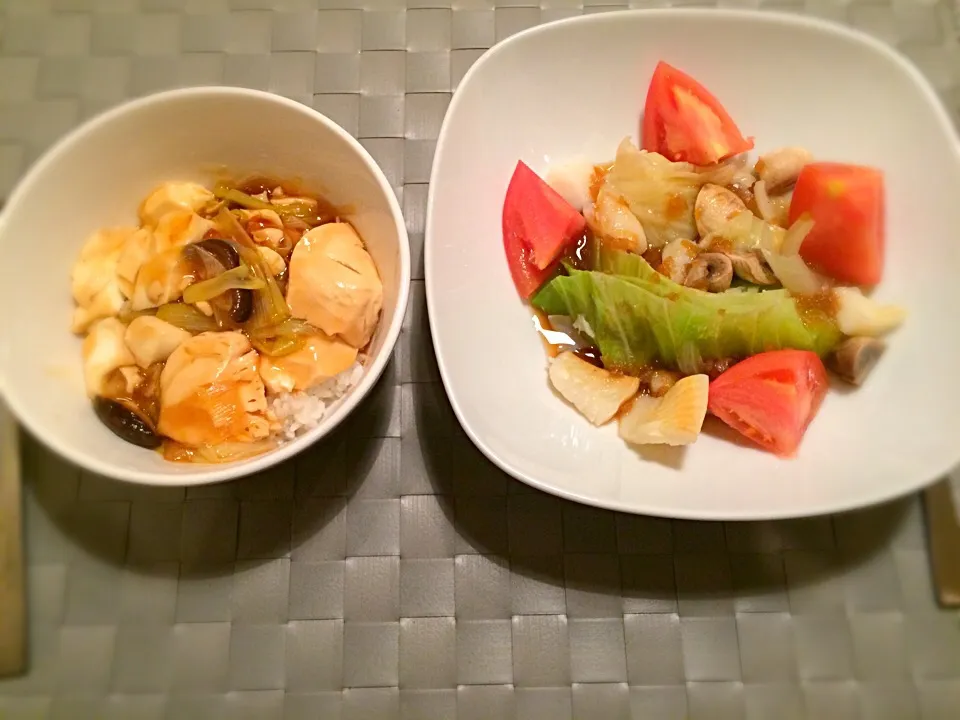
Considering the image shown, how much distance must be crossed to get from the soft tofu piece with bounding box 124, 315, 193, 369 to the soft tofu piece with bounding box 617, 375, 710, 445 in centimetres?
59

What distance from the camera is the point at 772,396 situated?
3.00ft

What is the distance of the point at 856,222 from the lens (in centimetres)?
100

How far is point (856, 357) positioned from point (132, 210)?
0.99 metres

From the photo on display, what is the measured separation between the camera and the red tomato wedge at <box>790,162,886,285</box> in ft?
3.29

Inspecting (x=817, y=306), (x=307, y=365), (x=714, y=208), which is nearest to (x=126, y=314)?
(x=307, y=365)

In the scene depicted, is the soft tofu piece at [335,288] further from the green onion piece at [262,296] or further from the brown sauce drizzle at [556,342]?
the brown sauce drizzle at [556,342]

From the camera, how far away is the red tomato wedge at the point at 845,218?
1.00 m

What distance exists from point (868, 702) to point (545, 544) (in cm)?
45

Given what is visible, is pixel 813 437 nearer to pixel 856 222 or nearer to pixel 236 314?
pixel 856 222

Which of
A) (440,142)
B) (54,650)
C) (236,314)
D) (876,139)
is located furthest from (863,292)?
(54,650)

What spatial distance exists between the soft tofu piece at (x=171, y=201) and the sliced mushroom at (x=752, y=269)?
0.74 metres

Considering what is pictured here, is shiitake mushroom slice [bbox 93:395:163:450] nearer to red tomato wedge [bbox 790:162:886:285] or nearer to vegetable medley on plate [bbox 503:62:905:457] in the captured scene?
vegetable medley on plate [bbox 503:62:905:457]

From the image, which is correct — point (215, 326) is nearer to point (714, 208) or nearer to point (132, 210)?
point (132, 210)

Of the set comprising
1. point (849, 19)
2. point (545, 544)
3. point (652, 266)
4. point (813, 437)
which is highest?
point (849, 19)
